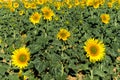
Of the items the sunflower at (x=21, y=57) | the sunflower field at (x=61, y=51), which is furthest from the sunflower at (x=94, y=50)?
the sunflower at (x=21, y=57)

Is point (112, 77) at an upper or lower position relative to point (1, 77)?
lower

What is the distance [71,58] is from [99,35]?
A: 1.64m

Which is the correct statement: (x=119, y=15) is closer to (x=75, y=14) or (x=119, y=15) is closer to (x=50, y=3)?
(x=75, y=14)

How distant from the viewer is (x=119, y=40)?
9.37 m

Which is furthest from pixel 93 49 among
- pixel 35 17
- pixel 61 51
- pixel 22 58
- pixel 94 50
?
pixel 35 17

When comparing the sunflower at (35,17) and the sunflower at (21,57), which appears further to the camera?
the sunflower at (35,17)

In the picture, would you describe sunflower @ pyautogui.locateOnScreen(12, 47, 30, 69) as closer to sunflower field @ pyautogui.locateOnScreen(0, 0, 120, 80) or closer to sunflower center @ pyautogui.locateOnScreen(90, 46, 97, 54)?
sunflower field @ pyautogui.locateOnScreen(0, 0, 120, 80)

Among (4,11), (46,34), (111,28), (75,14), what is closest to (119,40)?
(111,28)

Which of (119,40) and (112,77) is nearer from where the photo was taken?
(112,77)

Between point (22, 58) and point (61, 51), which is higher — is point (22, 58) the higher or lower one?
the higher one

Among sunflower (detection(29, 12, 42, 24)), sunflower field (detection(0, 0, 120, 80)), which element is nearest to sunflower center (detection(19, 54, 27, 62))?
sunflower field (detection(0, 0, 120, 80))

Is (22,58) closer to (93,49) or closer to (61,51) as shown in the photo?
(93,49)

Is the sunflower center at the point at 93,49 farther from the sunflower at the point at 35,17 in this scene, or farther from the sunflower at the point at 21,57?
the sunflower at the point at 35,17

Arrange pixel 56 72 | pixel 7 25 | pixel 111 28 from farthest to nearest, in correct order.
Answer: pixel 7 25
pixel 111 28
pixel 56 72
